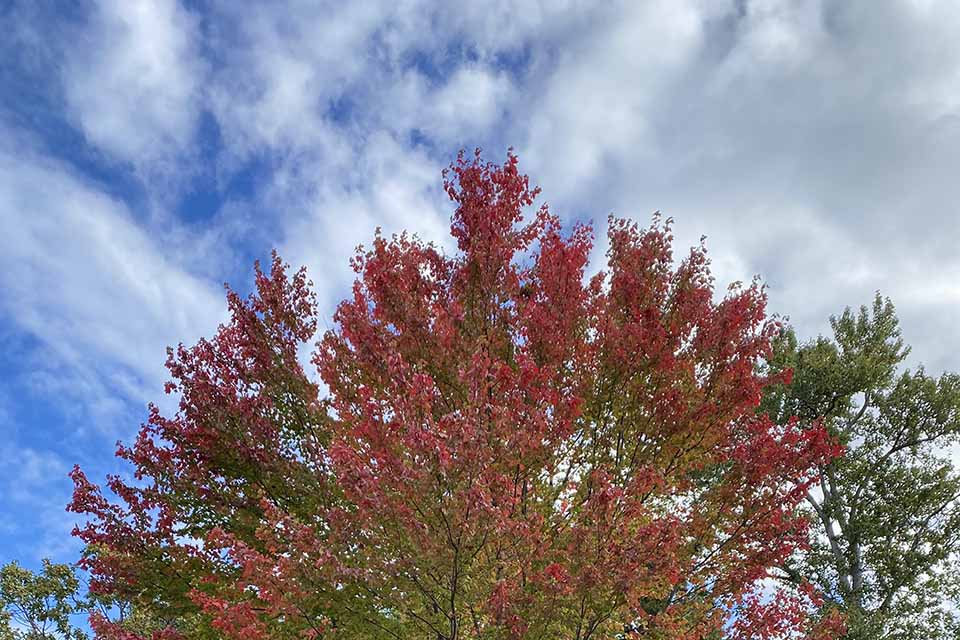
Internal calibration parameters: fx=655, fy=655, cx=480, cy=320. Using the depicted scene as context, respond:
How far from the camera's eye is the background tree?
1591 centimetres

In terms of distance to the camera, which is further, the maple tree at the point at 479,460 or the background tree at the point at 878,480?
the background tree at the point at 878,480

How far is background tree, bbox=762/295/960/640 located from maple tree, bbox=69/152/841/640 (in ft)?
28.7

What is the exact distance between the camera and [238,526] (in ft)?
28.2

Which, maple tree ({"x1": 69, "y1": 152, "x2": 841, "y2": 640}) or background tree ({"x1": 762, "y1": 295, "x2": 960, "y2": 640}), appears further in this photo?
background tree ({"x1": 762, "y1": 295, "x2": 960, "y2": 640})

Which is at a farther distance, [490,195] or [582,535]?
[490,195]

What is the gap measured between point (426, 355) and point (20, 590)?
18.2m

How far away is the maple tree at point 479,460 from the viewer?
5766 mm

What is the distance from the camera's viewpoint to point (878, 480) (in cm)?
1739

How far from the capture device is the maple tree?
18.9 ft

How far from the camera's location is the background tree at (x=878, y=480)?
15.9 metres

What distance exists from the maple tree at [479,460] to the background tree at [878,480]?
28.7 ft

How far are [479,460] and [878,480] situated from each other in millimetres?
16298

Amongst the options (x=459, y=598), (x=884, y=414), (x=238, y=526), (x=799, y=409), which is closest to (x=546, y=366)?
(x=459, y=598)

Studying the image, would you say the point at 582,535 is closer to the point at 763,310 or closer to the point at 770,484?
the point at 770,484
